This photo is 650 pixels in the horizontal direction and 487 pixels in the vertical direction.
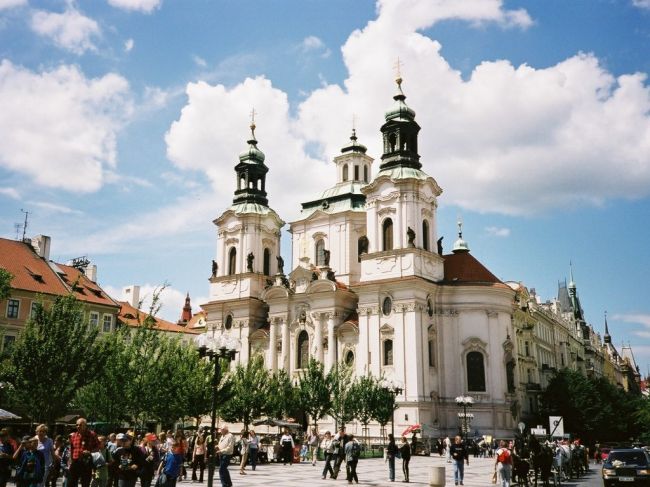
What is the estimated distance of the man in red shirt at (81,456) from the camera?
13.5 m

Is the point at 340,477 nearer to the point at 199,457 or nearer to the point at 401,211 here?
the point at 199,457

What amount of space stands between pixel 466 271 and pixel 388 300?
817 cm

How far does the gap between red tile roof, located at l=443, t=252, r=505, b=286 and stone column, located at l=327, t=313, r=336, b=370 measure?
9.83 metres

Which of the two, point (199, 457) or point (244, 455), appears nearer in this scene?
point (199, 457)

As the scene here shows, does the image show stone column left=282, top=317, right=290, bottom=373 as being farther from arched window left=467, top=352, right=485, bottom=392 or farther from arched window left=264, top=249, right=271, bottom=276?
arched window left=467, top=352, right=485, bottom=392

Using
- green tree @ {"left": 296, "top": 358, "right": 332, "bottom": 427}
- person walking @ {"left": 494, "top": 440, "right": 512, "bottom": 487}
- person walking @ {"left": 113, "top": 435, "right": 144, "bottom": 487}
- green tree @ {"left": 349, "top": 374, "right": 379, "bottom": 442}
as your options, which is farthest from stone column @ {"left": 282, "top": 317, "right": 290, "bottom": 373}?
person walking @ {"left": 113, "top": 435, "right": 144, "bottom": 487}

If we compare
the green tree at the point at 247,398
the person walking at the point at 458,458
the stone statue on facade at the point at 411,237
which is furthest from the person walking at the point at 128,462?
the stone statue on facade at the point at 411,237

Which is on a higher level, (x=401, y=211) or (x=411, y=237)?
(x=401, y=211)

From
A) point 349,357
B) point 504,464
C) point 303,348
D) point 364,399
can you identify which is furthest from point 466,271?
point 504,464

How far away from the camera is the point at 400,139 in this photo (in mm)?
53219

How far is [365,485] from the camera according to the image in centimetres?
2214

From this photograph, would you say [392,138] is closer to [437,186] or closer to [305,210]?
[437,186]

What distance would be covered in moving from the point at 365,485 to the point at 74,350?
13236 mm

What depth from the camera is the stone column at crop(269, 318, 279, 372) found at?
55562 mm
